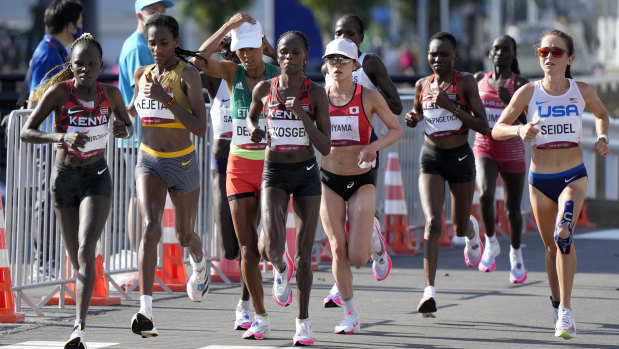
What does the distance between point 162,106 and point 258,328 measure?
163cm

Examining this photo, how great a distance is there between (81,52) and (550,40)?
315 centimetres

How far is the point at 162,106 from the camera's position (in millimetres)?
9453

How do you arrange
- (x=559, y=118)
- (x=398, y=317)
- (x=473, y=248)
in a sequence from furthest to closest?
(x=473, y=248) < (x=398, y=317) < (x=559, y=118)

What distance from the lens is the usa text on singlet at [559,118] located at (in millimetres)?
9414

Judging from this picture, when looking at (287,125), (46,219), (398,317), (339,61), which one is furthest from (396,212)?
(287,125)

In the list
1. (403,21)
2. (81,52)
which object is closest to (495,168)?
(81,52)

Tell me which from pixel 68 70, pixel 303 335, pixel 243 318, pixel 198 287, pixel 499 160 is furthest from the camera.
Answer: pixel 499 160

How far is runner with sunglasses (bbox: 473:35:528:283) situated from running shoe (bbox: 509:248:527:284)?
0.04 ft

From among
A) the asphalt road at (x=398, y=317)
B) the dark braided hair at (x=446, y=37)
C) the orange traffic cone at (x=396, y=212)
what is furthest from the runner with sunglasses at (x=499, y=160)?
the orange traffic cone at (x=396, y=212)

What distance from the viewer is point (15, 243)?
1057cm

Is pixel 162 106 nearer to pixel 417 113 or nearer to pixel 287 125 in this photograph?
pixel 287 125

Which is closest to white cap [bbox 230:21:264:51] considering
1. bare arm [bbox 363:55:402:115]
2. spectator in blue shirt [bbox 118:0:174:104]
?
bare arm [bbox 363:55:402:115]

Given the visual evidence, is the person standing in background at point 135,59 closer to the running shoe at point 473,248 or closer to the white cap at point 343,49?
the running shoe at point 473,248

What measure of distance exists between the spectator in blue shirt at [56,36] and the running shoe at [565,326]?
214 inches
